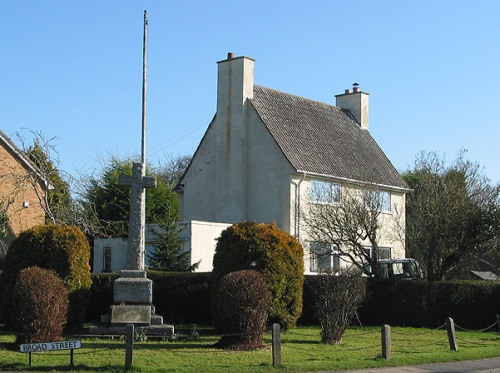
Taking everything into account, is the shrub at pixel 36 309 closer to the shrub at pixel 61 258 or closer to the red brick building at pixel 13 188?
the shrub at pixel 61 258

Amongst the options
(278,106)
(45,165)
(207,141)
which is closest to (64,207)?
(45,165)

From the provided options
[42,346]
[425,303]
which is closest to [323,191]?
[425,303]

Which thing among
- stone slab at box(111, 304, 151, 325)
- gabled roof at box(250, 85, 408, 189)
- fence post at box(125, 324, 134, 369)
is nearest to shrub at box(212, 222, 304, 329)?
stone slab at box(111, 304, 151, 325)

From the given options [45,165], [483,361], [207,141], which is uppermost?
[207,141]

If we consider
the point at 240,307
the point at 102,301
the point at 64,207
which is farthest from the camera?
the point at 64,207

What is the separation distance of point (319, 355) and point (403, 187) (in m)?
24.1

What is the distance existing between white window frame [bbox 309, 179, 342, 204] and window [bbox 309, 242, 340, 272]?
2.22 metres

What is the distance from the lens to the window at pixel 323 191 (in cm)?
3516

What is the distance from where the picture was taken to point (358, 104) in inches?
1762

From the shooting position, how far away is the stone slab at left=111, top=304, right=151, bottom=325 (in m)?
21.0

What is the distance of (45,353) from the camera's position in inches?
696

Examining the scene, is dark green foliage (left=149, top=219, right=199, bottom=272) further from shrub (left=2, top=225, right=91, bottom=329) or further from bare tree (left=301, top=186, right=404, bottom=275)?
shrub (left=2, top=225, right=91, bottom=329)

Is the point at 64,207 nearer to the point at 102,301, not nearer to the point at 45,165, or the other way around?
the point at 45,165

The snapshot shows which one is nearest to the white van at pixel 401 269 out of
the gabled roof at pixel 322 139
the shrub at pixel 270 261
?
the gabled roof at pixel 322 139
